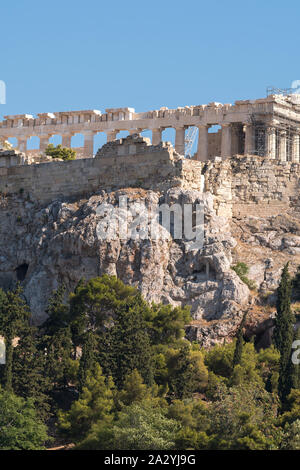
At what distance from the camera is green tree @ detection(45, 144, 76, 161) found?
9962 centimetres

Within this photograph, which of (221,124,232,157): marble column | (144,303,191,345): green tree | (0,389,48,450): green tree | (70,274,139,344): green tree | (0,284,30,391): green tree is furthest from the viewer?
(221,124,232,157): marble column

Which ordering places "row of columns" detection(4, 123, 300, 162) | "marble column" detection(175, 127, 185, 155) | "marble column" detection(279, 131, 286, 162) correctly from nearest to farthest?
"row of columns" detection(4, 123, 300, 162) < "marble column" detection(279, 131, 286, 162) < "marble column" detection(175, 127, 185, 155)

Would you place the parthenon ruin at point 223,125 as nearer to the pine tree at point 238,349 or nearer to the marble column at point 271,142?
the marble column at point 271,142

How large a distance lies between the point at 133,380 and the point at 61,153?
109 ft

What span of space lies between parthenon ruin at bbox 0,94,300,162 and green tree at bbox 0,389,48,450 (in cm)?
2891

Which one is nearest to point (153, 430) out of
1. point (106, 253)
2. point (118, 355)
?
point (118, 355)

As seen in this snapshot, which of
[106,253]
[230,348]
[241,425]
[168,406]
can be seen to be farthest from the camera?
[106,253]

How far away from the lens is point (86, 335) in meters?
74.8

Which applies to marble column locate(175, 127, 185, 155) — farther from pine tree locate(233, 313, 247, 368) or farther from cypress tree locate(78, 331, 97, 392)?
cypress tree locate(78, 331, 97, 392)


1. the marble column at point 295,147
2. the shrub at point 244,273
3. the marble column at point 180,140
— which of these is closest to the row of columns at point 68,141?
the marble column at point 180,140

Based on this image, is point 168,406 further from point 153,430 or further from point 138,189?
point 138,189

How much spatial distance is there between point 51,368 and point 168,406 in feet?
22.9

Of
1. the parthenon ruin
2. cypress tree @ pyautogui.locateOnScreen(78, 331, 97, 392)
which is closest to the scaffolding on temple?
the parthenon ruin

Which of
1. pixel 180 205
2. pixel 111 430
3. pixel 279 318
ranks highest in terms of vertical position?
pixel 180 205
